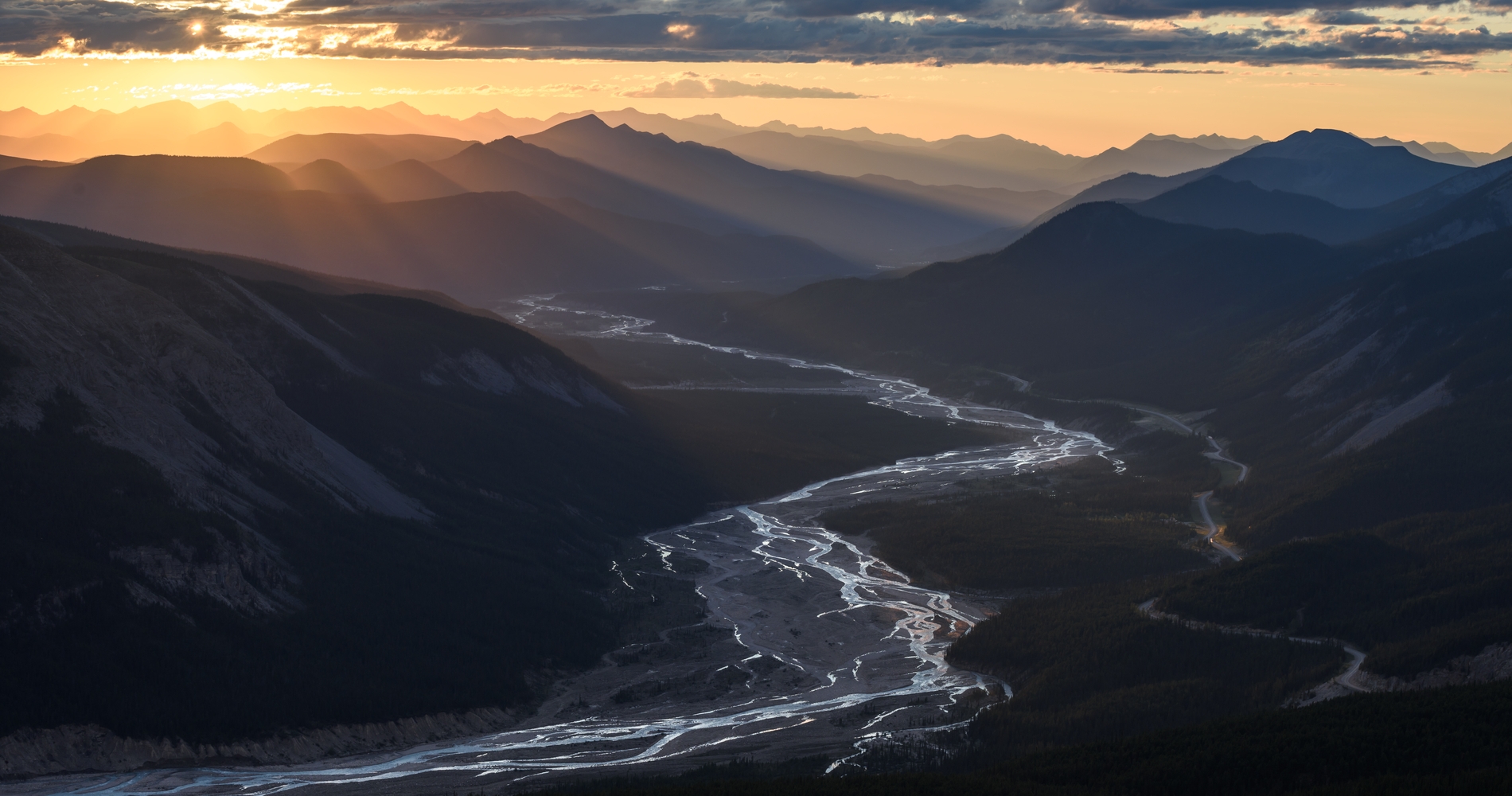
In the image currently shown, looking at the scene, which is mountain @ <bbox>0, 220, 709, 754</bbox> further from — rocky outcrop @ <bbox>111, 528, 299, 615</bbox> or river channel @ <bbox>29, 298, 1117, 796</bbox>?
river channel @ <bbox>29, 298, 1117, 796</bbox>

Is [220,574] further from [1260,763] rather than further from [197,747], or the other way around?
[1260,763]

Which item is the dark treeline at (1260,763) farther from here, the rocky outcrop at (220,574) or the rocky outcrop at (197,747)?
the rocky outcrop at (220,574)

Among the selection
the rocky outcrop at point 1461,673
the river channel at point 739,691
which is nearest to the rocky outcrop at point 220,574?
the river channel at point 739,691

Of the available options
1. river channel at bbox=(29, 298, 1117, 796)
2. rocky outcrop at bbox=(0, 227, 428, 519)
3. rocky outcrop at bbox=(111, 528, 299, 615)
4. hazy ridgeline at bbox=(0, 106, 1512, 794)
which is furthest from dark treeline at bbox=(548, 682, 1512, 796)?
rocky outcrop at bbox=(0, 227, 428, 519)

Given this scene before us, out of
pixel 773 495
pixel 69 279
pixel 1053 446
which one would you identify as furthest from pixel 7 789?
pixel 1053 446

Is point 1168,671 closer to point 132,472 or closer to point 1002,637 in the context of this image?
point 1002,637

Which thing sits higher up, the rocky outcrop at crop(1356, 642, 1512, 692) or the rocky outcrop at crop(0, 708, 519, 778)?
the rocky outcrop at crop(0, 708, 519, 778)
